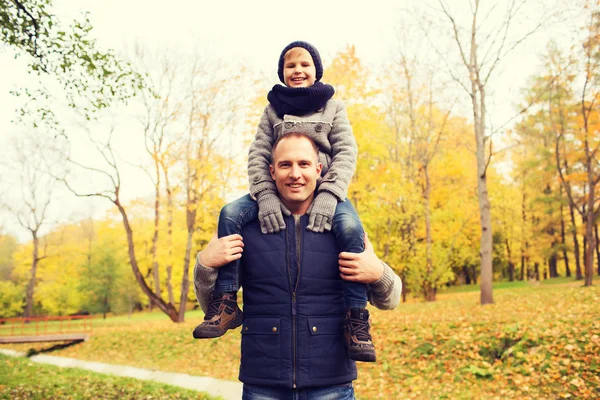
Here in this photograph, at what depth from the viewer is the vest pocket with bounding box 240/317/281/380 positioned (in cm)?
214

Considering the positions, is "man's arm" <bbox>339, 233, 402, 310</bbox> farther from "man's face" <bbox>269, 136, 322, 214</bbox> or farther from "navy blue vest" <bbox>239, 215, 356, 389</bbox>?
"man's face" <bbox>269, 136, 322, 214</bbox>

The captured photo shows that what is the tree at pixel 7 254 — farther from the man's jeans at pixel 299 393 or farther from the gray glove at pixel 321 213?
the gray glove at pixel 321 213

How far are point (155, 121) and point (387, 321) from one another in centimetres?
1330

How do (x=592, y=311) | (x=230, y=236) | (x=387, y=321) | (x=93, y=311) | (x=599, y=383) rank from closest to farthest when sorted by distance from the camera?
(x=230, y=236) → (x=599, y=383) → (x=592, y=311) → (x=387, y=321) → (x=93, y=311)

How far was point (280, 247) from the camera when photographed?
2232 mm

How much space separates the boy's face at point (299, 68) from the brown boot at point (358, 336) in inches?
53.3

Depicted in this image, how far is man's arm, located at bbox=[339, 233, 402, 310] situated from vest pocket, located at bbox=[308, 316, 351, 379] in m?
0.23

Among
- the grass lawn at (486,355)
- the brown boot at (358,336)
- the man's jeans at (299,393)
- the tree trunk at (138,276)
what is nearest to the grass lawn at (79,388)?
the grass lawn at (486,355)

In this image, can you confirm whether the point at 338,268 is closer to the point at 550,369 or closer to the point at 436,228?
the point at 550,369

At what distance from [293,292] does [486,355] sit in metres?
7.37

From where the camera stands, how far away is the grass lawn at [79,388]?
763 centimetres

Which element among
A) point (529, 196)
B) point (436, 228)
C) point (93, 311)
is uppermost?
point (529, 196)

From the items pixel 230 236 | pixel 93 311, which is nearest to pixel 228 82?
pixel 230 236

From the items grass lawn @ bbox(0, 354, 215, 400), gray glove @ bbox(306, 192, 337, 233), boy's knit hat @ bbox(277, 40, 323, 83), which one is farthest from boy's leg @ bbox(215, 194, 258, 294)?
Result: grass lawn @ bbox(0, 354, 215, 400)
